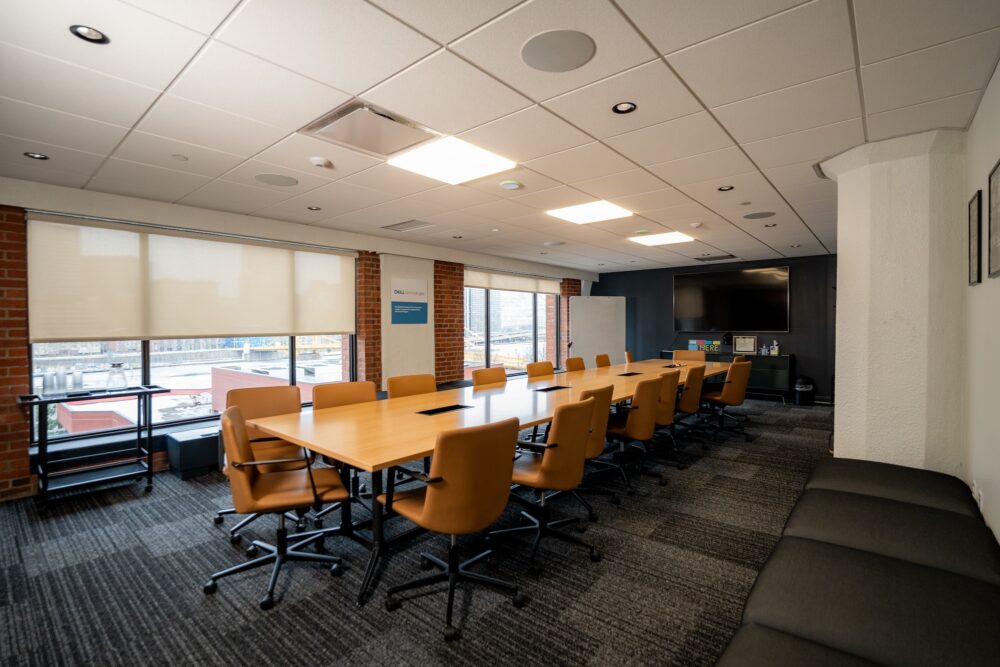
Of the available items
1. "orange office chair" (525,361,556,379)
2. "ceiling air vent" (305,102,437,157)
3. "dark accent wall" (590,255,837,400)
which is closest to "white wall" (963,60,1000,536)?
"ceiling air vent" (305,102,437,157)

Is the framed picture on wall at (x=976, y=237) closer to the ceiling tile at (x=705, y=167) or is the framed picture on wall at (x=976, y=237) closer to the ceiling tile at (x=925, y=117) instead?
the ceiling tile at (x=925, y=117)

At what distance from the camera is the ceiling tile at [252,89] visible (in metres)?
2.07

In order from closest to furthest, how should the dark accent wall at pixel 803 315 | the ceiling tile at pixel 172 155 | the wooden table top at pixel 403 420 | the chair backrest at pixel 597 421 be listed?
the wooden table top at pixel 403 420 → the ceiling tile at pixel 172 155 → the chair backrest at pixel 597 421 → the dark accent wall at pixel 803 315

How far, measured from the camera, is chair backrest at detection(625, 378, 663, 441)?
383 cm

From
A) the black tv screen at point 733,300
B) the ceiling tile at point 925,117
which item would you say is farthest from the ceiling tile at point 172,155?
the black tv screen at point 733,300

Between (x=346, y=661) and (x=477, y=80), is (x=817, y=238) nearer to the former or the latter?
(x=477, y=80)

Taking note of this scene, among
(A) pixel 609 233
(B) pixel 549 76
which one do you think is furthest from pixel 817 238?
(B) pixel 549 76

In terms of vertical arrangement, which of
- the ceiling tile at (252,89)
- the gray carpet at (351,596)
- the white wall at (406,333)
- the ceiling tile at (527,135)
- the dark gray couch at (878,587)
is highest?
the ceiling tile at (527,135)

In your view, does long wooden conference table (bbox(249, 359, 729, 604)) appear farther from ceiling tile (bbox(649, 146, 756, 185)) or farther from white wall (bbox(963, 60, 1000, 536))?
white wall (bbox(963, 60, 1000, 536))

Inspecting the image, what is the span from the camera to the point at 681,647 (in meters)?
Answer: 2.03

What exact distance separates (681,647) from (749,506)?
1.93 metres

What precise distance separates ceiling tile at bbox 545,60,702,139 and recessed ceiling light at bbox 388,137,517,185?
76 centimetres

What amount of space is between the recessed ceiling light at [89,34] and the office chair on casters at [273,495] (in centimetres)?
174

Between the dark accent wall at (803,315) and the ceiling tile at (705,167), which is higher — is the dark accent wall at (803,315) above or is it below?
below
